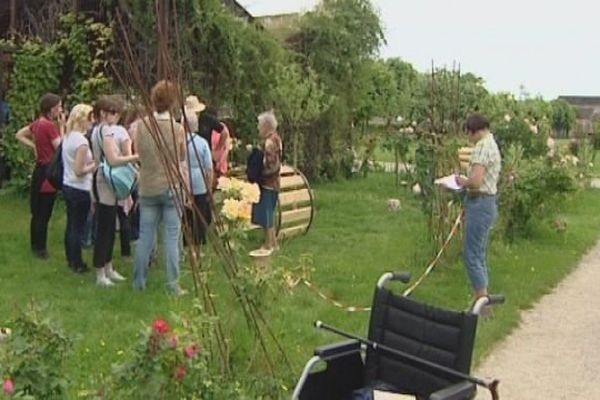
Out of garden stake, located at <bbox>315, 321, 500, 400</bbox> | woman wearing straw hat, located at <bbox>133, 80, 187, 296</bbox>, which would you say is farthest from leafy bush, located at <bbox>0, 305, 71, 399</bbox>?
woman wearing straw hat, located at <bbox>133, 80, 187, 296</bbox>

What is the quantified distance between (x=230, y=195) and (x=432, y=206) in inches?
187

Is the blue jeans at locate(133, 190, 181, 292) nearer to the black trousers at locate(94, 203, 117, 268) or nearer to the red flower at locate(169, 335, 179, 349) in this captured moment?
the black trousers at locate(94, 203, 117, 268)

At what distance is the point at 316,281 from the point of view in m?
8.20

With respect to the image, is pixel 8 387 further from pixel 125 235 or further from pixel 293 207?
pixel 293 207

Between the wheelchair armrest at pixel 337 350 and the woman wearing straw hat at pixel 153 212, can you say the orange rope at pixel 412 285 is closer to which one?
the woman wearing straw hat at pixel 153 212

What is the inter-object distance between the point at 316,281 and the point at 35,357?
5.10m

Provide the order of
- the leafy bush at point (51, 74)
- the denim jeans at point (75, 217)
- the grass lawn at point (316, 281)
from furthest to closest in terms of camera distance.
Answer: the leafy bush at point (51, 74), the denim jeans at point (75, 217), the grass lawn at point (316, 281)

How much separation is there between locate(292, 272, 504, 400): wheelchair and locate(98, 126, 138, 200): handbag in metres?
3.47

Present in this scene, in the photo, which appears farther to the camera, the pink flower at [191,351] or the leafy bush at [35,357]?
the pink flower at [191,351]

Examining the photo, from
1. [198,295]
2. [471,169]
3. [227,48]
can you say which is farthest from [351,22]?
[198,295]

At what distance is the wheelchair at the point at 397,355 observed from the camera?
3961mm

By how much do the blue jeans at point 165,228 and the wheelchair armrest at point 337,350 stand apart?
286cm

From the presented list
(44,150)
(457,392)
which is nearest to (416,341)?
(457,392)

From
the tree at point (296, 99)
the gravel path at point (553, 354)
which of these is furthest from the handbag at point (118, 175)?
the tree at point (296, 99)
